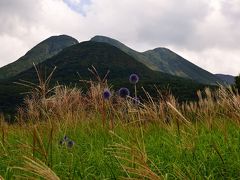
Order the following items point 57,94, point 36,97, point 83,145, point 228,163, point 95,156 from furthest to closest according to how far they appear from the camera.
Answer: point 36,97, point 57,94, point 83,145, point 95,156, point 228,163

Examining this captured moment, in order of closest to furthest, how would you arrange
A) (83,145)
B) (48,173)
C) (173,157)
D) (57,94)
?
(48,173), (173,157), (83,145), (57,94)

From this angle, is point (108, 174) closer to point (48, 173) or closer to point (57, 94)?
point (48, 173)

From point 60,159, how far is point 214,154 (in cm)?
172

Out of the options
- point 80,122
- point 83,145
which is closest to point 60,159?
point 83,145

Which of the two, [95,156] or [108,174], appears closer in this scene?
[108,174]

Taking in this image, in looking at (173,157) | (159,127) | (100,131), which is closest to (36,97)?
(100,131)

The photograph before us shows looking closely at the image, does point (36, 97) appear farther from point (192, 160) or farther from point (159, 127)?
point (192, 160)

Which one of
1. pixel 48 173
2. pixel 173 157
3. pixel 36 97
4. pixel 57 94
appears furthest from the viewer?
pixel 36 97

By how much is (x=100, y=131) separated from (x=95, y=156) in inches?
69.2

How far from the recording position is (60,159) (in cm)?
480

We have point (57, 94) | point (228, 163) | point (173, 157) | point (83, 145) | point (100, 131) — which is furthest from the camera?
point (57, 94)

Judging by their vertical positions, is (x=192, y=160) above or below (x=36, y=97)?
below

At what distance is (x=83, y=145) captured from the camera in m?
5.69

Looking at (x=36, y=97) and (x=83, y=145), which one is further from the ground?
(x=36, y=97)
